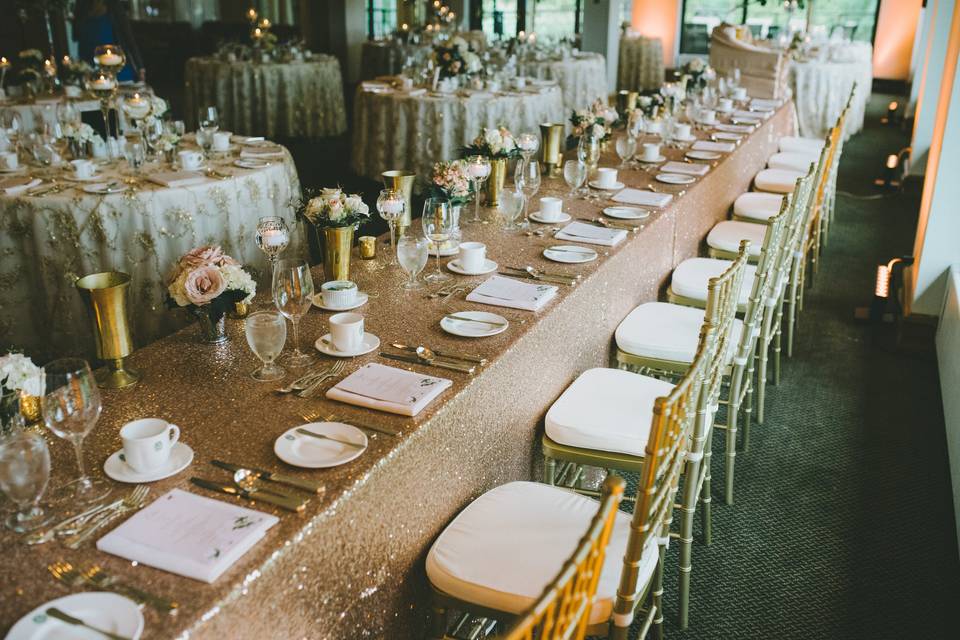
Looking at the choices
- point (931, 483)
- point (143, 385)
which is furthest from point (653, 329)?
point (143, 385)

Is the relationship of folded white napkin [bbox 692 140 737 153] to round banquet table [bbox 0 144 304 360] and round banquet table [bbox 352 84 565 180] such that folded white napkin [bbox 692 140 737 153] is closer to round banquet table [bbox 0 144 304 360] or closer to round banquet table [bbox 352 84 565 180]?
round banquet table [bbox 352 84 565 180]

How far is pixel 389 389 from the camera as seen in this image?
1736 mm

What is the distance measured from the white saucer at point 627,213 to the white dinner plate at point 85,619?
2.37 metres

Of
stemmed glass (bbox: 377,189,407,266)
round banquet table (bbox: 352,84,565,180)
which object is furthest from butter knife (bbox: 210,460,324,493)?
round banquet table (bbox: 352,84,565,180)

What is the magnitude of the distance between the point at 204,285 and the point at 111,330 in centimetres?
22

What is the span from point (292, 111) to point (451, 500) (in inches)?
287

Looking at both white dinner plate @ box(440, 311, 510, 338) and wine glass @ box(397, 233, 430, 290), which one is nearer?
white dinner plate @ box(440, 311, 510, 338)

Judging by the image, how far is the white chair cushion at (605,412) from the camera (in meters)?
2.10

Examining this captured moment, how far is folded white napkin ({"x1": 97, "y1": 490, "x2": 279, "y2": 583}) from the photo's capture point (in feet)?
4.01

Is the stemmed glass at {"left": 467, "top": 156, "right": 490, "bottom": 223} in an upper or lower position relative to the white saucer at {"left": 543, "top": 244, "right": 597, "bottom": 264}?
upper

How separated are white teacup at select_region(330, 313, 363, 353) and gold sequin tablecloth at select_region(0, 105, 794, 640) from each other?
50 mm

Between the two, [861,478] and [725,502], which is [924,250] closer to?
[861,478]

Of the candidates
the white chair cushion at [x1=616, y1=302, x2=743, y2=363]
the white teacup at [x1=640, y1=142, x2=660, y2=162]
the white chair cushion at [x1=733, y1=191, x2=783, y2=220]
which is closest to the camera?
the white chair cushion at [x1=616, y1=302, x2=743, y2=363]

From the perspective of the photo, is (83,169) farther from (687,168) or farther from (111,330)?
(687,168)
